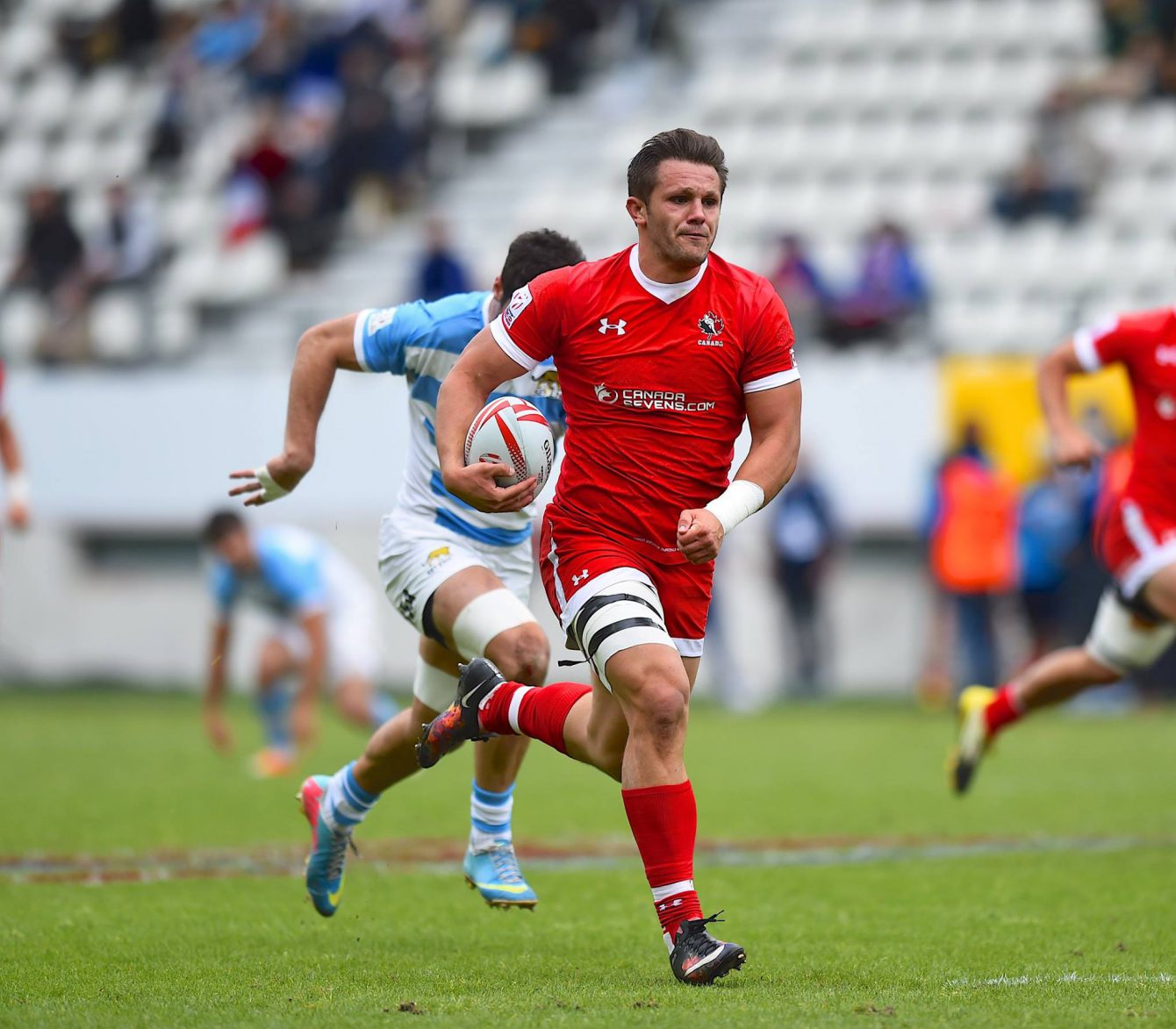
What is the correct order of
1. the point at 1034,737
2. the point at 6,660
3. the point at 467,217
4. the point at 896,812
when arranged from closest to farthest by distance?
the point at 896,812 < the point at 1034,737 < the point at 6,660 < the point at 467,217

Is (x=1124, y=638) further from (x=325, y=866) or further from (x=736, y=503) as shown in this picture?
(x=325, y=866)

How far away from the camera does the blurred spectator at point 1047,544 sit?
1680 centimetres

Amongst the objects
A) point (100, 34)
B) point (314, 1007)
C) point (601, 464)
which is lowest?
point (314, 1007)

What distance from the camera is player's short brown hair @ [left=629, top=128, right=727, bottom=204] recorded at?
5.71 metres

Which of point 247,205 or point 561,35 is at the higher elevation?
point 561,35

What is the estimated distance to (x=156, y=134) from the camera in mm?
22922

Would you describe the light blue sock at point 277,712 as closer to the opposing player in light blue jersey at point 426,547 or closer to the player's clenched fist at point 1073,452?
the opposing player in light blue jersey at point 426,547

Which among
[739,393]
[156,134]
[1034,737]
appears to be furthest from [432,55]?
[739,393]

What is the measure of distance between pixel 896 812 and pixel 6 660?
12.7m

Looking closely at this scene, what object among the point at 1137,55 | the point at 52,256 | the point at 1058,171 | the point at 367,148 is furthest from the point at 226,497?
the point at 1137,55

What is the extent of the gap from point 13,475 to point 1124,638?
6278 mm

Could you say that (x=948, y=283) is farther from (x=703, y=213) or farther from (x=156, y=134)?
(x=703, y=213)

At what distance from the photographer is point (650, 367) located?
575 cm

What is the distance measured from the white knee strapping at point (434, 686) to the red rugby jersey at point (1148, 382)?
3.38m
